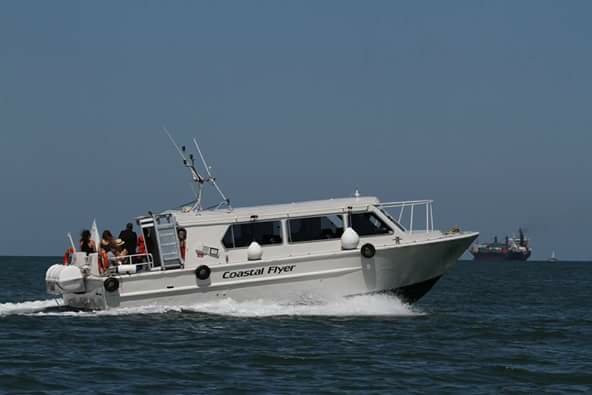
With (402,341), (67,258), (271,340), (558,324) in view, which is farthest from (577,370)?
(67,258)

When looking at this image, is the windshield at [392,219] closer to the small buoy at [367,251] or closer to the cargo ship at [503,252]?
the small buoy at [367,251]

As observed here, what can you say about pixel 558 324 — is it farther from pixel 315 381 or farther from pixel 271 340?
pixel 315 381

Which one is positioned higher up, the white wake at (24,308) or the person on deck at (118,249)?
the person on deck at (118,249)

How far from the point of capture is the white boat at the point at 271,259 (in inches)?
842

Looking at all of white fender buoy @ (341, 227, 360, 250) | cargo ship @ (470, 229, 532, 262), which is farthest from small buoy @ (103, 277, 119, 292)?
cargo ship @ (470, 229, 532, 262)

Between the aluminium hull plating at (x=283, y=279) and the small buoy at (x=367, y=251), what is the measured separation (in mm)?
120

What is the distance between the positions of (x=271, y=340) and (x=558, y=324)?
7427mm

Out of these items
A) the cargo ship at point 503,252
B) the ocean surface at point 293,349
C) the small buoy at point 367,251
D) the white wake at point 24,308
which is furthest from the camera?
the cargo ship at point 503,252

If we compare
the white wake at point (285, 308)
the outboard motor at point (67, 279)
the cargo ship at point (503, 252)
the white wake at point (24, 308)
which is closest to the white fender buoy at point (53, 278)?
the outboard motor at point (67, 279)

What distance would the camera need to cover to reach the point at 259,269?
2141cm

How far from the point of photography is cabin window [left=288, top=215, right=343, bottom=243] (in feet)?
71.6

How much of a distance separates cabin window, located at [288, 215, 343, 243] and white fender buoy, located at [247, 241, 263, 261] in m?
0.82

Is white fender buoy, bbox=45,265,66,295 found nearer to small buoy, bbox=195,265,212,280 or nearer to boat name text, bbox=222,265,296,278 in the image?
small buoy, bbox=195,265,212,280

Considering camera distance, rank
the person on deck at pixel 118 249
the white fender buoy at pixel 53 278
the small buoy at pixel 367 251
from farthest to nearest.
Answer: the person on deck at pixel 118 249 < the white fender buoy at pixel 53 278 < the small buoy at pixel 367 251
